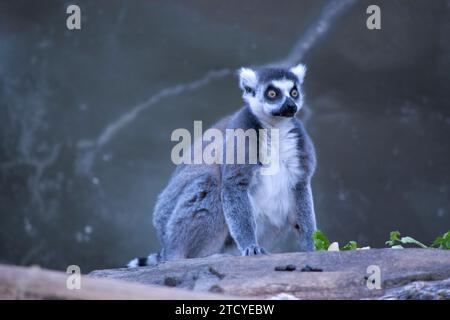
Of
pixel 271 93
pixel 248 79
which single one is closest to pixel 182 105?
pixel 248 79

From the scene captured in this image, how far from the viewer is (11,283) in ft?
10.7

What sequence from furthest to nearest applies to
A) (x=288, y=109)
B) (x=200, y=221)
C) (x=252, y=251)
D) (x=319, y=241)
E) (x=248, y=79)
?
1. (x=248, y=79)
2. (x=200, y=221)
3. (x=288, y=109)
4. (x=319, y=241)
5. (x=252, y=251)

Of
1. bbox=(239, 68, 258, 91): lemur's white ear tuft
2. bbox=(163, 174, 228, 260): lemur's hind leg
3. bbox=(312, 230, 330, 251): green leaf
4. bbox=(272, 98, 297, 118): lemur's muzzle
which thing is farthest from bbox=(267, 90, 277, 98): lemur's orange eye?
bbox=(312, 230, 330, 251): green leaf

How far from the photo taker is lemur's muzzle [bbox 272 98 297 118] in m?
6.41

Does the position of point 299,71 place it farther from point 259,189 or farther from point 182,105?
point 182,105

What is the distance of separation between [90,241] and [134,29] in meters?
2.76

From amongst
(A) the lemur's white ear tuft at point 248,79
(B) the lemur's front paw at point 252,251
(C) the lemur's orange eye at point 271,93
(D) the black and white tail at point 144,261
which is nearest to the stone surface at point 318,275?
(B) the lemur's front paw at point 252,251

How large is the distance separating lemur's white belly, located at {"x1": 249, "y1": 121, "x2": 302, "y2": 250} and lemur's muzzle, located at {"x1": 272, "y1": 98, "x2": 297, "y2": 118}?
208mm

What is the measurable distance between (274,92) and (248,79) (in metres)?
0.43

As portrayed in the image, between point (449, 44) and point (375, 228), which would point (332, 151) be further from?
point (449, 44)

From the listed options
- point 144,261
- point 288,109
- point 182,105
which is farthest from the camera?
point 182,105

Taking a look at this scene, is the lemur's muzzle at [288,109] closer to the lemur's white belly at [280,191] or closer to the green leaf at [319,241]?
the lemur's white belly at [280,191]

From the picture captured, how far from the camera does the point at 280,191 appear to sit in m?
6.57

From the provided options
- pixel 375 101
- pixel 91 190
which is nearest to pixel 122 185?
pixel 91 190
